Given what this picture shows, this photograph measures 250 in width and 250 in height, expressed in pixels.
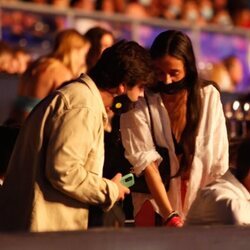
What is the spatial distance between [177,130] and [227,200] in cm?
75

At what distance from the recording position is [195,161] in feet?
21.1

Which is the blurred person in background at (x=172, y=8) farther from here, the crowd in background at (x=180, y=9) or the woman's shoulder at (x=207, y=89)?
the woman's shoulder at (x=207, y=89)

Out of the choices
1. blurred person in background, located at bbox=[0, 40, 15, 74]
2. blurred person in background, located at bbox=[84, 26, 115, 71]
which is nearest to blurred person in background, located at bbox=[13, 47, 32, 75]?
blurred person in background, located at bbox=[0, 40, 15, 74]

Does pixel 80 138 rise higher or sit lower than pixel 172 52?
lower

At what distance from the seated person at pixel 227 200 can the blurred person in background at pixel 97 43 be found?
2.51 meters

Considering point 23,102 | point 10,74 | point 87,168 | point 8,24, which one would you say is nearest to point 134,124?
point 87,168

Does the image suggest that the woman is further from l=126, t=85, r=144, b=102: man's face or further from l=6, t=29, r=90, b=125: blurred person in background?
l=6, t=29, r=90, b=125: blurred person in background

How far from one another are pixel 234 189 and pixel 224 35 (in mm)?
7511

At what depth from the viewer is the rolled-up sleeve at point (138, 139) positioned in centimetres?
631

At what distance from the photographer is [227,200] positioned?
590 cm

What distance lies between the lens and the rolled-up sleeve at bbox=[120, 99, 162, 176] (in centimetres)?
631

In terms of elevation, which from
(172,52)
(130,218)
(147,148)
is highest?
(172,52)

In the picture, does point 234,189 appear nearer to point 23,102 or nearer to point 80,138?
point 80,138

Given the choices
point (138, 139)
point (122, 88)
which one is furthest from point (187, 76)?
point (122, 88)
